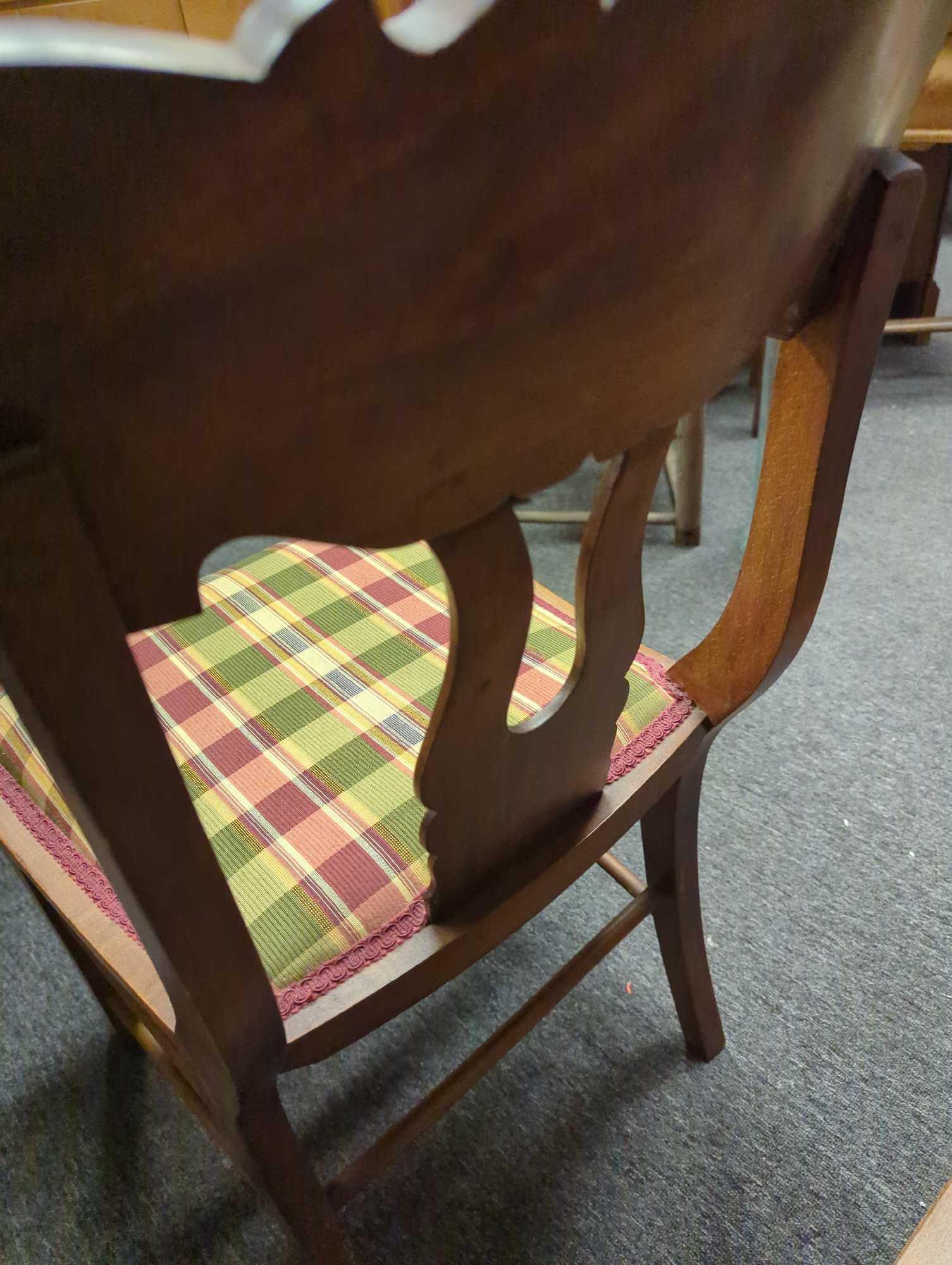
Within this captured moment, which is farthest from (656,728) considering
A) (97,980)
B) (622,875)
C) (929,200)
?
(929,200)

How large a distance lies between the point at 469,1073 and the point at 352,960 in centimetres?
23

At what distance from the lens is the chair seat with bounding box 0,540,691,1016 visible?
0.55 m

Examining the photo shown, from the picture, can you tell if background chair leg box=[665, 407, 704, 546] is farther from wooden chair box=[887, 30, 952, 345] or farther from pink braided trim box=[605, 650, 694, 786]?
pink braided trim box=[605, 650, 694, 786]

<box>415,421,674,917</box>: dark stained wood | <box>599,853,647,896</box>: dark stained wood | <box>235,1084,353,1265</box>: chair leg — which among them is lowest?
<box>599,853,647,896</box>: dark stained wood

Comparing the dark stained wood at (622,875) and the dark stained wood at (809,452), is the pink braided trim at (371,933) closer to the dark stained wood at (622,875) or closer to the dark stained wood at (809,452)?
the dark stained wood at (809,452)

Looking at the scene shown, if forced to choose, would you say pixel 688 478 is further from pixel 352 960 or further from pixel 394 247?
pixel 394 247

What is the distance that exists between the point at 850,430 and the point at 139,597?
1.20ft

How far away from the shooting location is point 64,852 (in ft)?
2.01

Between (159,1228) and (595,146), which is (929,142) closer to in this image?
(595,146)

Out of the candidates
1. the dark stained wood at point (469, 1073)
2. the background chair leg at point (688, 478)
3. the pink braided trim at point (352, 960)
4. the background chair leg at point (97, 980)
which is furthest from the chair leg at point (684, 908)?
the background chair leg at point (688, 478)

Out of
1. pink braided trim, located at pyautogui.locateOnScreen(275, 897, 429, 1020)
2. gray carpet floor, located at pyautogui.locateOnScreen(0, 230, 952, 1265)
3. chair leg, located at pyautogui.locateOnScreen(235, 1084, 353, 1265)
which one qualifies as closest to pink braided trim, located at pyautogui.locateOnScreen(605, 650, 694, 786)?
pink braided trim, located at pyautogui.locateOnScreen(275, 897, 429, 1020)

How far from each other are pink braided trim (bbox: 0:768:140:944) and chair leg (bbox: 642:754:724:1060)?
43 centimetres

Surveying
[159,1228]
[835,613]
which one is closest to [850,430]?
[159,1228]

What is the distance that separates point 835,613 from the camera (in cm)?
144
